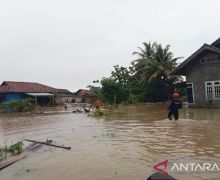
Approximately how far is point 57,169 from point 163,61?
2704cm

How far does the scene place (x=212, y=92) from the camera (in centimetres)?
2222

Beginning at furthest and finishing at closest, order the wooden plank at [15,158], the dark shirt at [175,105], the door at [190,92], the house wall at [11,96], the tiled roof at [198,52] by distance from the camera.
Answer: the house wall at [11,96]
the door at [190,92]
the tiled roof at [198,52]
the dark shirt at [175,105]
the wooden plank at [15,158]

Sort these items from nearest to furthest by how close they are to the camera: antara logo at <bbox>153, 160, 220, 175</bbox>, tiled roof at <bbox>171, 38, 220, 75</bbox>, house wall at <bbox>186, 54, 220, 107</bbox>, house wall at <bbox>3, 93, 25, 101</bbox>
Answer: antara logo at <bbox>153, 160, 220, 175</bbox> → tiled roof at <bbox>171, 38, 220, 75</bbox> → house wall at <bbox>186, 54, 220, 107</bbox> → house wall at <bbox>3, 93, 25, 101</bbox>

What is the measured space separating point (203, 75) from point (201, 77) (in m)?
0.22

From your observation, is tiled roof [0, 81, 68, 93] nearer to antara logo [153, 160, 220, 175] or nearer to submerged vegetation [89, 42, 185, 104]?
submerged vegetation [89, 42, 185, 104]

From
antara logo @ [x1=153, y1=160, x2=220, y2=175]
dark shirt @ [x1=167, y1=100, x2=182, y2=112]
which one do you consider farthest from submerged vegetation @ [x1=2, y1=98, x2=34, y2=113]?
antara logo @ [x1=153, y1=160, x2=220, y2=175]

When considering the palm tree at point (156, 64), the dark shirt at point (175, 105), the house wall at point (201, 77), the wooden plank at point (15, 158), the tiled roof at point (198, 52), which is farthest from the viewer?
the palm tree at point (156, 64)

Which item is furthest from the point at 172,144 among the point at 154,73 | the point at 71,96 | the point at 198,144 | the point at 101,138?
the point at 71,96

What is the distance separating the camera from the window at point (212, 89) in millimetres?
21953

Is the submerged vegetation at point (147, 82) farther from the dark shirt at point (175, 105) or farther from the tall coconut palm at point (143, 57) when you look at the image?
the dark shirt at point (175, 105)

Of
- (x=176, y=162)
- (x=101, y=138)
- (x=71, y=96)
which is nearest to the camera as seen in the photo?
(x=176, y=162)

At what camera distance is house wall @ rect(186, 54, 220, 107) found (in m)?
22.0

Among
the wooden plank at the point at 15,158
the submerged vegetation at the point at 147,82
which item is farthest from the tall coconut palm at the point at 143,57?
the wooden plank at the point at 15,158

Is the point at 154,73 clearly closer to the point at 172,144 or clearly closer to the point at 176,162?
the point at 172,144
